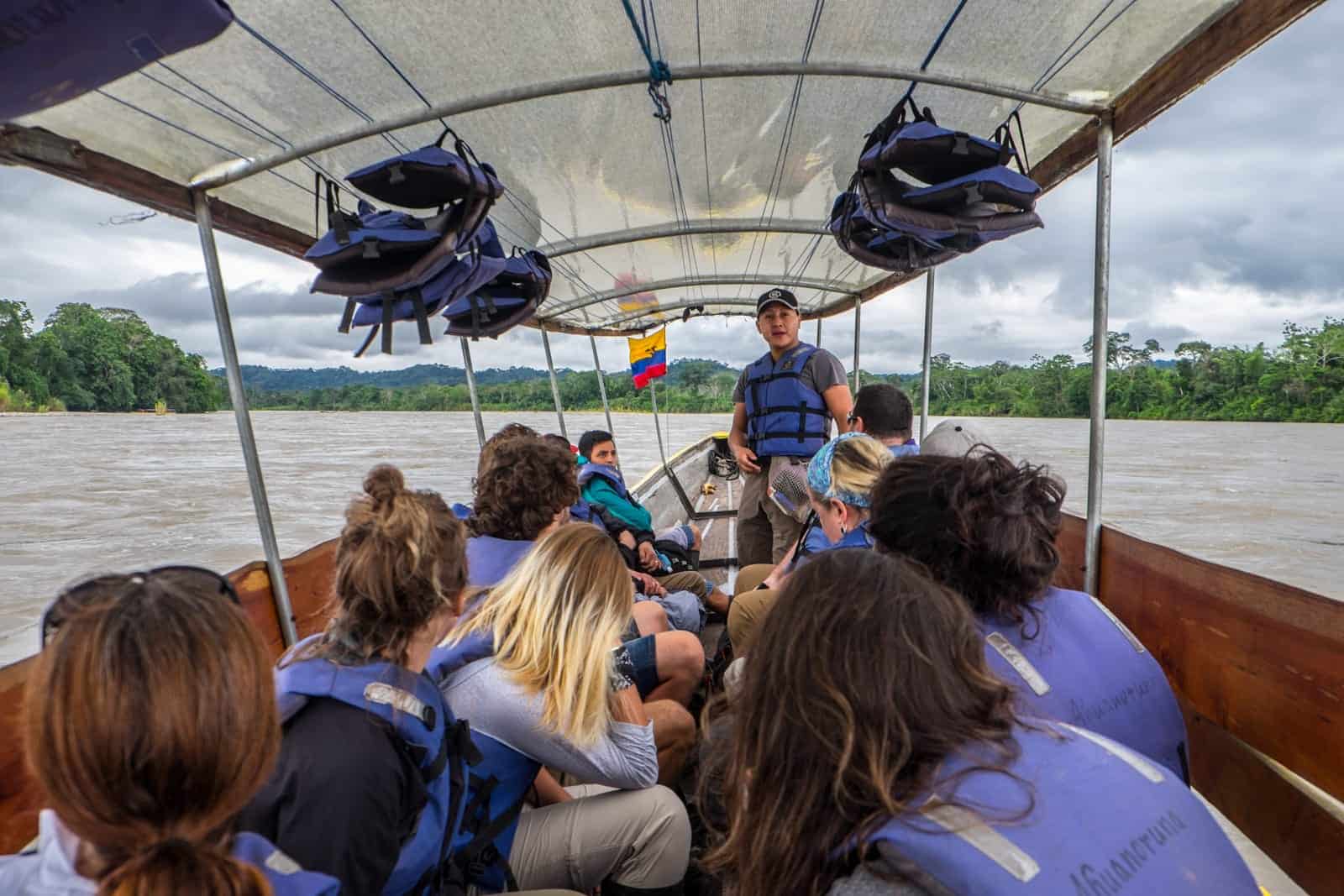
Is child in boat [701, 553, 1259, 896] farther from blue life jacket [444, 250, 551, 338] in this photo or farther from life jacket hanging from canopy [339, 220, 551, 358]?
blue life jacket [444, 250, 551, 338]

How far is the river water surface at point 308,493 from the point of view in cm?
511

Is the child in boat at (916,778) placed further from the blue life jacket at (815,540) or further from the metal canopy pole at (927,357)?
the metal canopy pole at (927,357)

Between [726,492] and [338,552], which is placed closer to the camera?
[338,552]

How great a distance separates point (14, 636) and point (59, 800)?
2.82 m

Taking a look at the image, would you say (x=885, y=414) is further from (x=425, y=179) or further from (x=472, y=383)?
(x=472, y=383)

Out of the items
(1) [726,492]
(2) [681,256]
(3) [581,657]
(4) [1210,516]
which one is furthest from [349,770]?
(4) [1210,516]

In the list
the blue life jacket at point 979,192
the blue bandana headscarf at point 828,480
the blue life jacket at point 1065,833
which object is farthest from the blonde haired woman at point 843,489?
the blue life jacket at point 1065,833

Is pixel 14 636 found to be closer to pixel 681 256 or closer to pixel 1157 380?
pixel 681 256

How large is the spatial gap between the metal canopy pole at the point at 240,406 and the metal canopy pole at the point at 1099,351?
2754mm

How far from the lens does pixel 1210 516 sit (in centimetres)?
912

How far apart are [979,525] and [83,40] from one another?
1.57 metres

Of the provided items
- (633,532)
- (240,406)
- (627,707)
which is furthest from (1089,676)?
(633,532)

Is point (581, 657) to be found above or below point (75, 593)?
below

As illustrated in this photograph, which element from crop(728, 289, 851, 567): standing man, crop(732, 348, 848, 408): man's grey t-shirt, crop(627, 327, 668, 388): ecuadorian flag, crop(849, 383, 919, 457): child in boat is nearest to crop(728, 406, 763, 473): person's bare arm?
crop(728, 289, 851, 567): standing man
